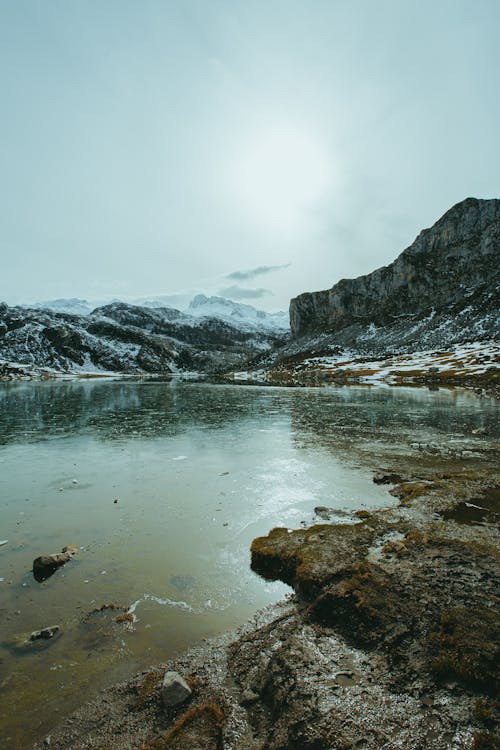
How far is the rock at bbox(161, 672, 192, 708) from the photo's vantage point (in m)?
6.74

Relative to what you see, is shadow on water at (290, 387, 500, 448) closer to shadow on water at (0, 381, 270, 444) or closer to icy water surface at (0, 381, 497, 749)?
icy water surface at (0, 381, 497, 749)

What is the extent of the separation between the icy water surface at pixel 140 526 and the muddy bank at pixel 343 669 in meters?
0.85

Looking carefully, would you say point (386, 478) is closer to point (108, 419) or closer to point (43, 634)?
point (43, 634)

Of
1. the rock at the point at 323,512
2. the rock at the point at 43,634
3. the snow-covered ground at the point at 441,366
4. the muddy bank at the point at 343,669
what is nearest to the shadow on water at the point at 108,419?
the rock at the point at 323,512

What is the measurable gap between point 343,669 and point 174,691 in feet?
10.4

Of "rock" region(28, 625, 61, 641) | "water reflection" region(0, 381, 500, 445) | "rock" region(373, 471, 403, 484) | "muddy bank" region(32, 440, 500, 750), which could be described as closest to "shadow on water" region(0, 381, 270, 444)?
"water reflection" region(0, 381, 500, 445)

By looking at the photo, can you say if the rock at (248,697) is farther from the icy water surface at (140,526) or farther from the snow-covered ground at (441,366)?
the snow-covered ground at (441,366)

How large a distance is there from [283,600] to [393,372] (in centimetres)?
12880

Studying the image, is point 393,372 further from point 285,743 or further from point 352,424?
point 285,743

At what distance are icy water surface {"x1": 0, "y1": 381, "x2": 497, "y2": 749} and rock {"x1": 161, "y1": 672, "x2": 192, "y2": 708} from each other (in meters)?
1.33

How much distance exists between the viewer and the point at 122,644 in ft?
28.0

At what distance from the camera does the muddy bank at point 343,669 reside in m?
5.98

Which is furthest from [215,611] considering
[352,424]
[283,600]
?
[352,424]

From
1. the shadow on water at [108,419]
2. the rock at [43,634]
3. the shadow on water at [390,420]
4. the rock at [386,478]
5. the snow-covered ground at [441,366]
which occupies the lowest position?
the rock at [43,634]
